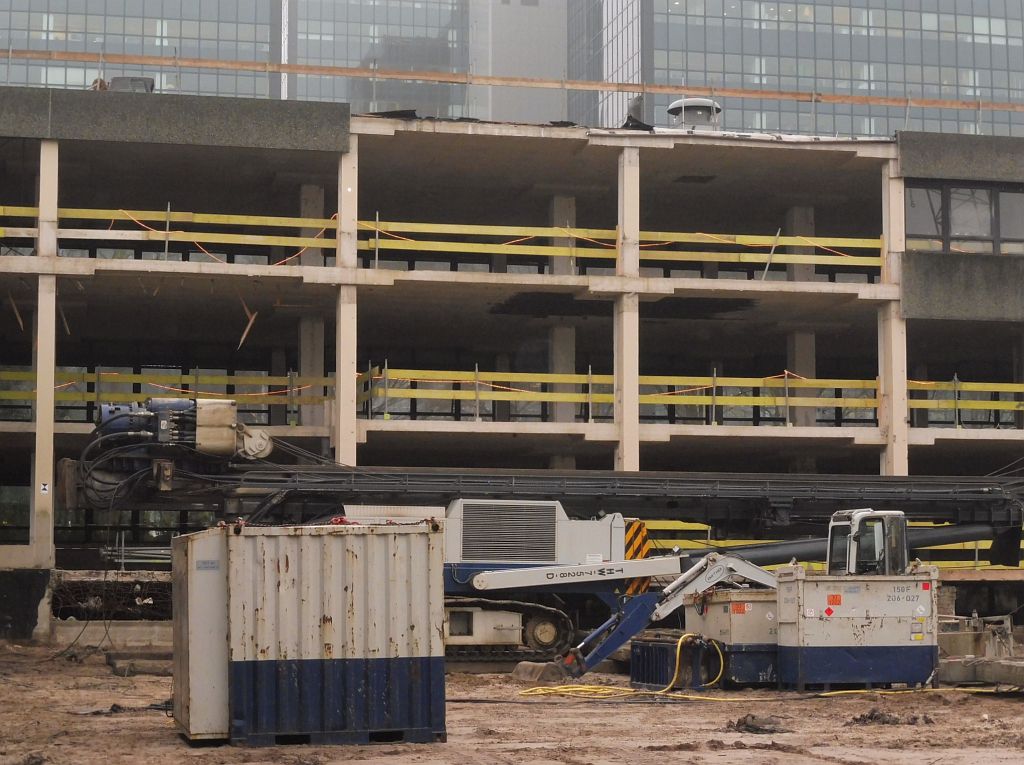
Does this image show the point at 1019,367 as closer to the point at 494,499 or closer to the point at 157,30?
the point at 494,499

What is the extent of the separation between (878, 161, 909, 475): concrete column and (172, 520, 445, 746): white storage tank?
20.5 metres

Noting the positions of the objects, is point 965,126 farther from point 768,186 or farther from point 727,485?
point 727,485

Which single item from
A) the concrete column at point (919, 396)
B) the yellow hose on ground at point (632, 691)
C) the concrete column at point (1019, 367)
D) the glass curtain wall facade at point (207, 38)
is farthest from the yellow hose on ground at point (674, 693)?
the glass curtain wall facade at point (207, 38)

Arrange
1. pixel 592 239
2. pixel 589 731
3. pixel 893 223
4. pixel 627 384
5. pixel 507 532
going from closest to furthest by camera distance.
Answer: pixel 589 731 < pixel 507 532 < pixel 627 384 < pixel 592 239 < pixel 893 223

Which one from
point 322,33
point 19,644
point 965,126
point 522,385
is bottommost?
point 19,644

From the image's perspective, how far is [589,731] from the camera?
18125 millimetres

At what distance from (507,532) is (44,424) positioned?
34.6 feet

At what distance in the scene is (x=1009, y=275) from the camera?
3531 cm

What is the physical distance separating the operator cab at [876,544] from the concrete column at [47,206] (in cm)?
1741

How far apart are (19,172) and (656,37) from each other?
120 meters

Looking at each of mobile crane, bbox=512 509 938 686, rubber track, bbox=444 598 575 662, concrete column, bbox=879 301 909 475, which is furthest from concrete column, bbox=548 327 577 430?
mobile crane, bbox=512 509 938 686

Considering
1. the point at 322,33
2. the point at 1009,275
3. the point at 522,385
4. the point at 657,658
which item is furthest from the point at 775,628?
the point at 322,33

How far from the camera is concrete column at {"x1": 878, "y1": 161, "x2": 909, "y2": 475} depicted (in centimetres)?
3491

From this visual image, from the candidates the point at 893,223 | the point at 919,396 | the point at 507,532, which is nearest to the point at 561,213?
the point at 893,223
